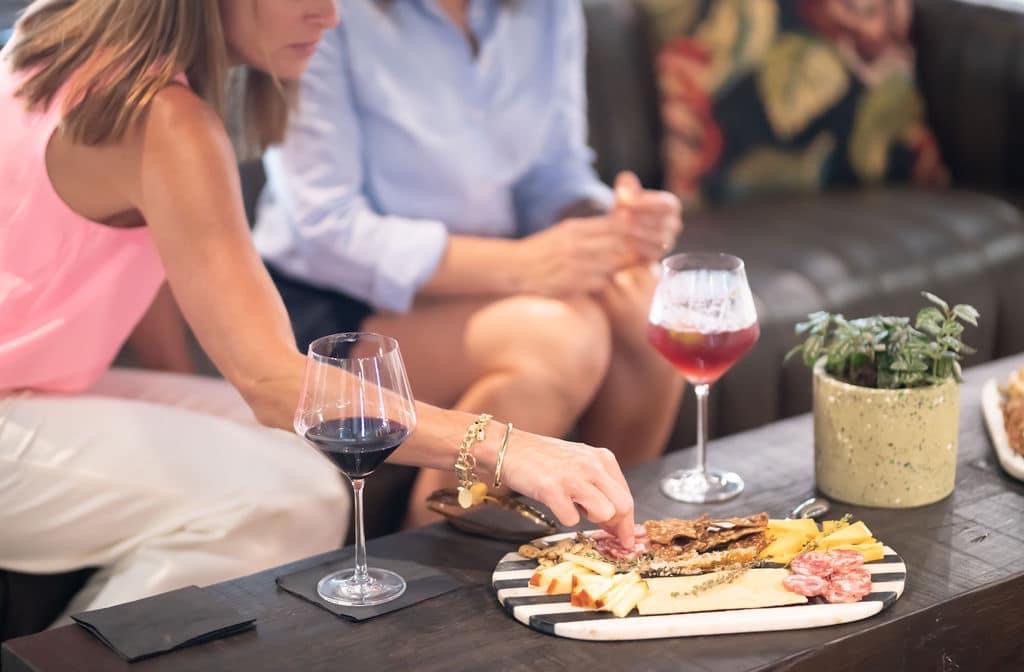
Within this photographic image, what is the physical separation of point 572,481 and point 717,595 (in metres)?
0.16

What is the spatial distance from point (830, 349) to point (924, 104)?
6.65 feet

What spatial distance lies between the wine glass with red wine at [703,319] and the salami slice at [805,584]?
26cm

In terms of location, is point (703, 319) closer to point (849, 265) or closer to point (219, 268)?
point (219, 268)

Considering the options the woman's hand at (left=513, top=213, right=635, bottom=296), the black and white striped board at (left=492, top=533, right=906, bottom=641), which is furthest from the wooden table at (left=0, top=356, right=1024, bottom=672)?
the woman's hand at (left=513, top=213, right=635, bottom=296)

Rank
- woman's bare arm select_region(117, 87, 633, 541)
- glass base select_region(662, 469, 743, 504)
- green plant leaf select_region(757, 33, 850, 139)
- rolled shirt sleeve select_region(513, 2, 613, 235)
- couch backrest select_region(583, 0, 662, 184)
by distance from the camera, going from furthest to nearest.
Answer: green plant leaf select_region(757, 33, 850, 139) → couch backrest select_region(583, 0, 662, 184) → rolled shirt sleeve select_region(513, 2, 613, 235) → glass base select_region(662, 469, 743, 504) → woman's bare arm select_region(117, 87, 633, 541)

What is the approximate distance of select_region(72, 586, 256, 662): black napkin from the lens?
Result: 118 centimetres

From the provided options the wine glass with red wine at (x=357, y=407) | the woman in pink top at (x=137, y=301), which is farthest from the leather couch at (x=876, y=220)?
the wine glass with red wine at (x=357, y=407)

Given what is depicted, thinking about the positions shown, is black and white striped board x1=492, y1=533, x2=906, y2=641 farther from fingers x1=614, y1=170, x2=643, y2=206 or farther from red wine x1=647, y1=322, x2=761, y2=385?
fingers x1=614, y1=170, x2=643, y2=206

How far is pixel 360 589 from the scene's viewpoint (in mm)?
1279

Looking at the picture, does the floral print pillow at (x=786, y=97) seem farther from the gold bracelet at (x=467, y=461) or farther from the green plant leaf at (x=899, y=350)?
the gold bracelet at (x=467, y=461)

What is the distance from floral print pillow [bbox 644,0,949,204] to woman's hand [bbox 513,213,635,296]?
3.09ft

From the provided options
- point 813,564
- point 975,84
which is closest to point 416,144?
point 813,564

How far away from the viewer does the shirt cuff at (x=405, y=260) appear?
2146 millimetres

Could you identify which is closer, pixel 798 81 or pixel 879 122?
pixel 798 81
